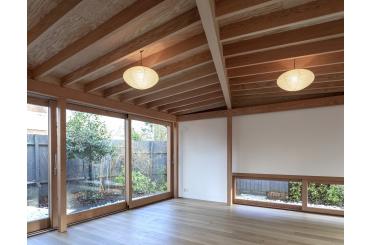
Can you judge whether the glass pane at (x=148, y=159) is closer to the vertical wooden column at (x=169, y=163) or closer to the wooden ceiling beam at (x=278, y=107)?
the vertical wooden column at (x=169, y=163)

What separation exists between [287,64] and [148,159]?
381cm

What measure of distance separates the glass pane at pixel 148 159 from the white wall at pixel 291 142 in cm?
195

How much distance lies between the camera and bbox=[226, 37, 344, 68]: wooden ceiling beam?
3037 mm

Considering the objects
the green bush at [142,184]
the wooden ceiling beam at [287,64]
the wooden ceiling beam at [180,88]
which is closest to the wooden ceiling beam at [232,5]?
the wooden ceiling beam at [287,64]

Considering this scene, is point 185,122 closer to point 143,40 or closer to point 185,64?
point 185,64

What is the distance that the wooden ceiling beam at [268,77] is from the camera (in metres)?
3.79

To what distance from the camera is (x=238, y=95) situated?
5.32 meters

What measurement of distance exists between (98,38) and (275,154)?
170 inches

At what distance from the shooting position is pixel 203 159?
621 centimetres

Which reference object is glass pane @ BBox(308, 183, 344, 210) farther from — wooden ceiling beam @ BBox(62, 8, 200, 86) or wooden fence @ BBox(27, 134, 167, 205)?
wooden ceiling beam @ BBox(62, 8, 200, 86)

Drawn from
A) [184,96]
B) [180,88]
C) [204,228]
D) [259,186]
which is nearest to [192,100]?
[184,96]

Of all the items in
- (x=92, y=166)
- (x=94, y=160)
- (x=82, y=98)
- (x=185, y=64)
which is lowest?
(x=92, y=166)
